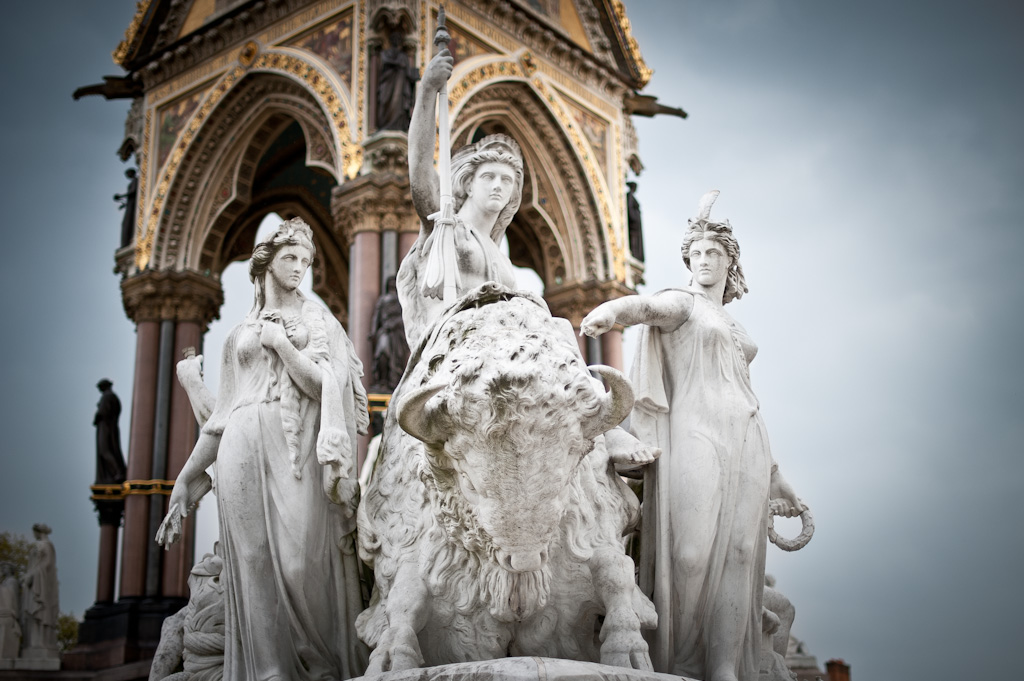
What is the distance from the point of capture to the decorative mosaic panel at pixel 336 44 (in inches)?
619

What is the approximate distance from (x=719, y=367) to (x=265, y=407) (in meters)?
1.54

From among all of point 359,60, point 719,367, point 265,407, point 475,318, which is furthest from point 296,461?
point 359,60

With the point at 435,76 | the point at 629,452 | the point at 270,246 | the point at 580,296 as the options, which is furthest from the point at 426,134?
the point at 580,296

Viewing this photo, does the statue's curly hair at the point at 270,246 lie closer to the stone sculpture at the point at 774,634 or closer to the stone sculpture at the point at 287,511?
the stone sculpture at the point at 287,511

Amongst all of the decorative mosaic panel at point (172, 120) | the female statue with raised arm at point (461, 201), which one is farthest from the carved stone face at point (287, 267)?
the decorative mosaic panel at point (172, 120)

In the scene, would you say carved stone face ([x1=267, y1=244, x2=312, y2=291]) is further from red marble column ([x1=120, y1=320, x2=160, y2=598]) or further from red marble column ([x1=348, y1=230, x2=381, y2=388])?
red marble column ([x1=120, y1=320, x2=160, y2=598])

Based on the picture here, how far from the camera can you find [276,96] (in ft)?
55.5

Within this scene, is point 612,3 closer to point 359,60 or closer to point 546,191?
point 546,191

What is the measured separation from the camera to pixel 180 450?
A: 17422 millimetres

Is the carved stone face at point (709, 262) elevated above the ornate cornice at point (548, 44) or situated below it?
below

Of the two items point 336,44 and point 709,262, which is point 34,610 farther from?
point 709,262

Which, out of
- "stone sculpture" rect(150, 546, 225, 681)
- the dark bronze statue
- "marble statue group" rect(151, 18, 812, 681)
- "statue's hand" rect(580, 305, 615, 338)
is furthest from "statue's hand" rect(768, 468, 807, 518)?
the dark bronze statue

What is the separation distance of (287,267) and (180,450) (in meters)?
14.5

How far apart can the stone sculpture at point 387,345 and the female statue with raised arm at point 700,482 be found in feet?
31.7
